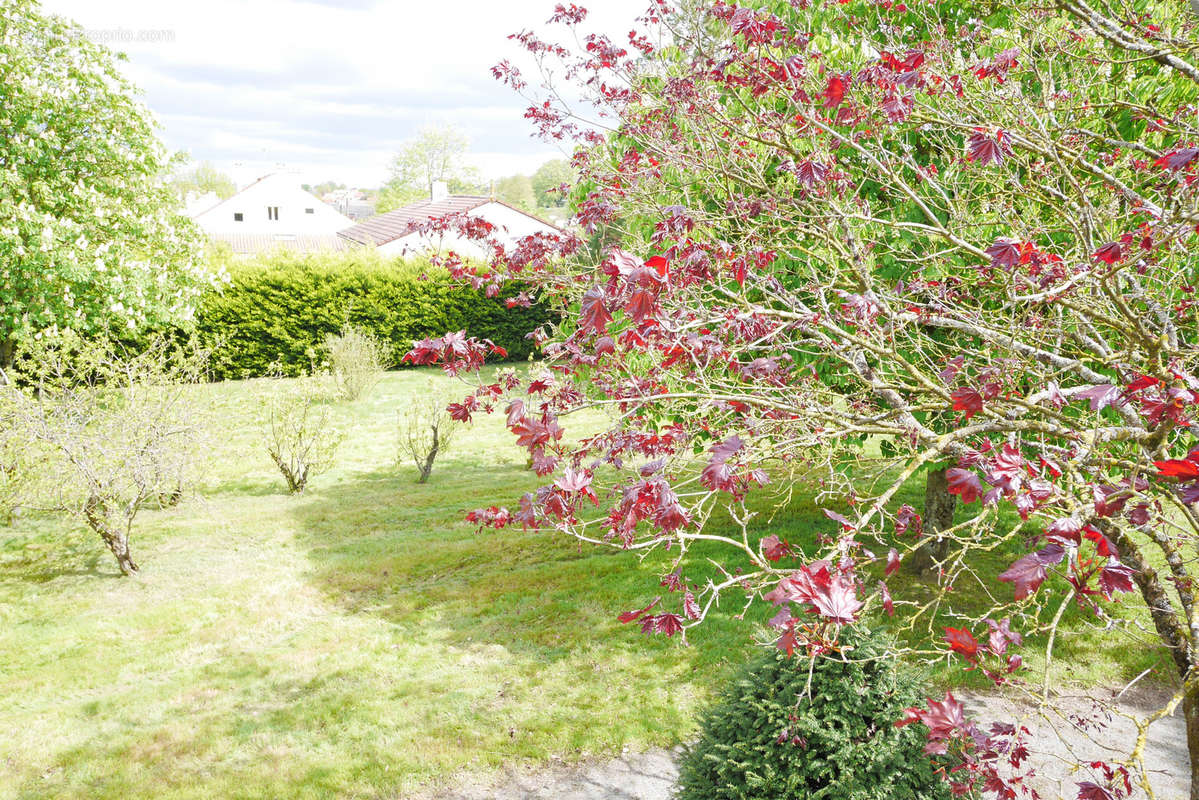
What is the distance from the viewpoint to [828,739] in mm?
3107

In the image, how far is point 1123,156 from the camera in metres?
5.11

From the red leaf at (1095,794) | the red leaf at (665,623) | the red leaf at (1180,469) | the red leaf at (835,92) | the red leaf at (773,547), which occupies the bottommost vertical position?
the red leaf at (1095,794)

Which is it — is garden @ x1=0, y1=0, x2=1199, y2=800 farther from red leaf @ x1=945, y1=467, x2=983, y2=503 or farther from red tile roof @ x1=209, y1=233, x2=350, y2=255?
red tile roof @ x1=209, y1=233, x2=350, y2=255

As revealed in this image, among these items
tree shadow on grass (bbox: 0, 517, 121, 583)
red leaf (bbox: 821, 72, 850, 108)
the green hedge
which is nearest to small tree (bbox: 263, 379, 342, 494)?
tree shadow on grass (bbox: 0, 517, 121, 583)

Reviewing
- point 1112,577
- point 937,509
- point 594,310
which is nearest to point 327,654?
point 594,310

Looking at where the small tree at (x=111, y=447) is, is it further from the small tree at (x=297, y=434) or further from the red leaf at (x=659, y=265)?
the red leaf at (x=659, y=265)

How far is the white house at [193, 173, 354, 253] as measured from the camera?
44938 mm

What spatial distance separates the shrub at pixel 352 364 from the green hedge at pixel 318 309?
0.53 metres

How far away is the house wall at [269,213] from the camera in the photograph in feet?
148

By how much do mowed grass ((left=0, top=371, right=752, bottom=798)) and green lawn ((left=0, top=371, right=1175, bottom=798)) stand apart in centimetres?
2

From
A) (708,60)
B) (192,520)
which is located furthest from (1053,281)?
(192,520)

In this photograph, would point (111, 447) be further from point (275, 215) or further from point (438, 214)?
point (275, 215)

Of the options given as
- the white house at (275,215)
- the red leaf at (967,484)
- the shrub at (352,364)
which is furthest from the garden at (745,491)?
the white house at (275,215)

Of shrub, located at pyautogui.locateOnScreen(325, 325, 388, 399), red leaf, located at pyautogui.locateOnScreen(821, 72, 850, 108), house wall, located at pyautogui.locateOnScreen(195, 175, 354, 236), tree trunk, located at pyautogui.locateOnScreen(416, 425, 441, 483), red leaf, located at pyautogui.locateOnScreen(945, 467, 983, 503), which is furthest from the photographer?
house wall, located at pyautogui.locateOnScreen(195, 175, 354, 236)
